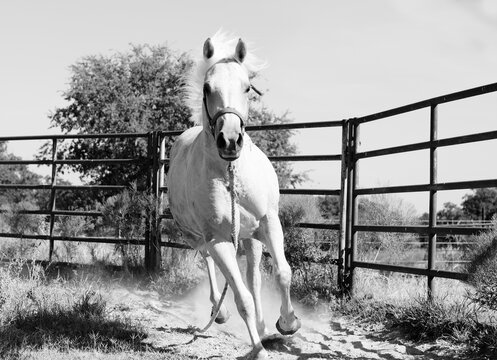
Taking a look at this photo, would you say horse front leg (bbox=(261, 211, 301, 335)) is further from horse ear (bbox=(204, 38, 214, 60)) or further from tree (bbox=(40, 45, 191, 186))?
tree (bbox=(40, 45, 191, 186))

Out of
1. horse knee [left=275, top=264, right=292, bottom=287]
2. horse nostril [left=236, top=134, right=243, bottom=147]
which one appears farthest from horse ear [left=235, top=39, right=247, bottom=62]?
horse knee [left=275, top=264, right=292, bottom=287]

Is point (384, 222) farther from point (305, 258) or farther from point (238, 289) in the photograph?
point (238, 289)

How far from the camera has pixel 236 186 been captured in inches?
181

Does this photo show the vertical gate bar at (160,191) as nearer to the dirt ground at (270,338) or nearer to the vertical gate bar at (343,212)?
the dirt ground at (270,338)

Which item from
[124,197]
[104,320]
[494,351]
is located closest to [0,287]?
[104,320]

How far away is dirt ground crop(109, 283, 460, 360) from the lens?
15.5 feet

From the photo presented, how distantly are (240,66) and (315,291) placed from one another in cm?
301

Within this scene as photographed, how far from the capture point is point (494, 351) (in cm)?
419

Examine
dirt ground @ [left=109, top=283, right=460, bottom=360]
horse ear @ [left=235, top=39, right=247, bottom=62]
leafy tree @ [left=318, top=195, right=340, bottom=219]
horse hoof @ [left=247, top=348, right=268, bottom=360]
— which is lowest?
dirt ground @ [left=109, top=283, right=460, bottom=360]

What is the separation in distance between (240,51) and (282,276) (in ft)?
6.01

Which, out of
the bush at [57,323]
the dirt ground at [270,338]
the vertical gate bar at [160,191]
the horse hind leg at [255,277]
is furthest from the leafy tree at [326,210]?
the bush at [57,323]

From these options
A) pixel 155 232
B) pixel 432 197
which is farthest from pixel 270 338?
pixel 155 232

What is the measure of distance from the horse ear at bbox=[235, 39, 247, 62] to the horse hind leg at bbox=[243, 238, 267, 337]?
162 centimetres

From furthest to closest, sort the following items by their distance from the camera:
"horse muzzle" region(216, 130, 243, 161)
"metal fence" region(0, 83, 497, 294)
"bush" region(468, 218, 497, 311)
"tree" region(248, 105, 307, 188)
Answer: "tree" region(248, 105, 307, 188)
"metal fence" region(0, 83, 497, 294)
"bush" region(468, 218, 497, 311)
"horse muzzle" region(216, 130, 243, 161)
